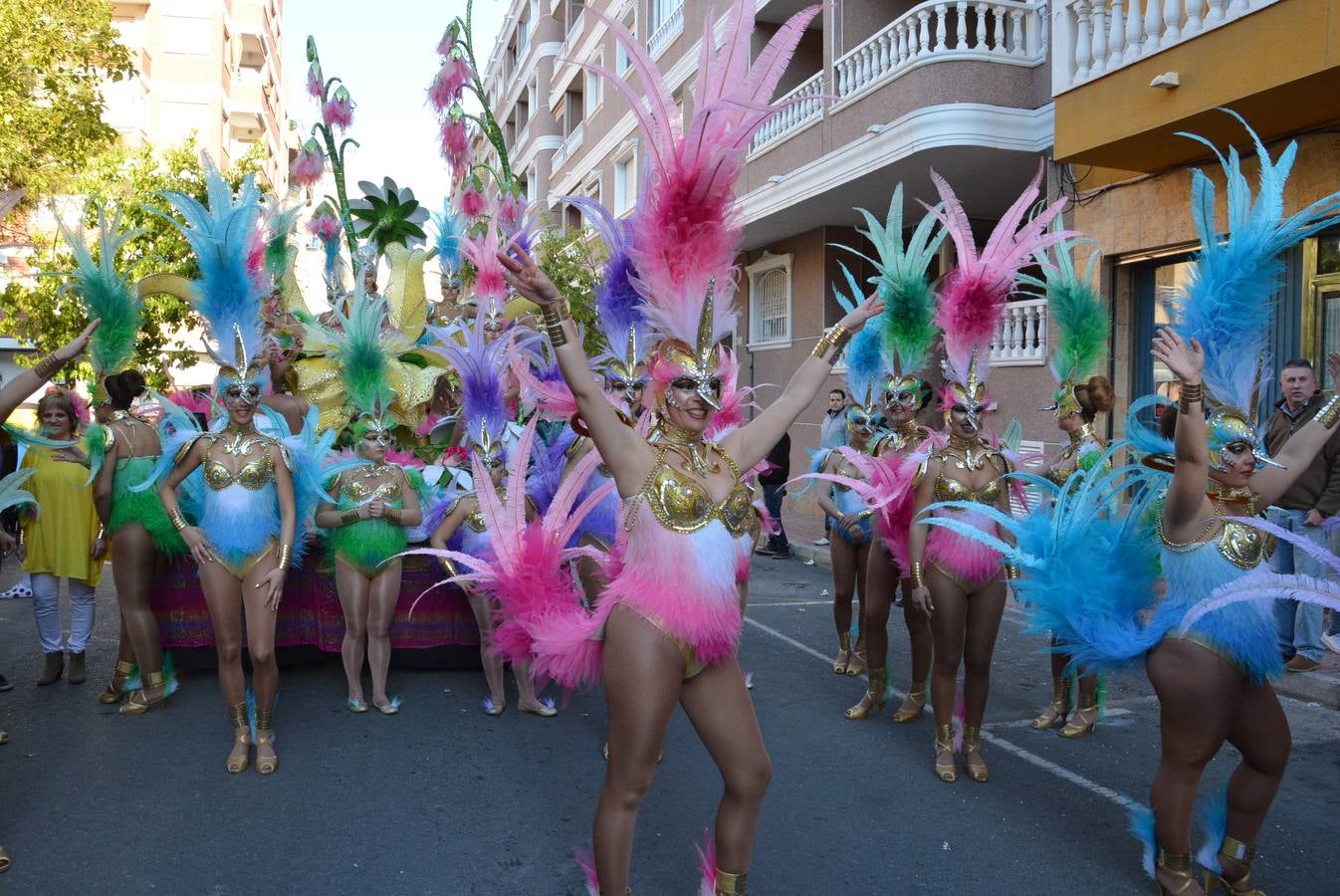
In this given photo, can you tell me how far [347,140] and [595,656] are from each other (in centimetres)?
749

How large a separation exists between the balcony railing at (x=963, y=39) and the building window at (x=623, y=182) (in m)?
13.2

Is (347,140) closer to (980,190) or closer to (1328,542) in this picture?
(980,190)

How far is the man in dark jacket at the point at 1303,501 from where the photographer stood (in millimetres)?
6148

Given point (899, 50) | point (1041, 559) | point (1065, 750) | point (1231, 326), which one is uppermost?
point (899, 50)

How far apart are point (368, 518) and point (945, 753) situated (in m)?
3.21

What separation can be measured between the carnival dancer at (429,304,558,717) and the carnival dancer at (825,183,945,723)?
1896 millimetres

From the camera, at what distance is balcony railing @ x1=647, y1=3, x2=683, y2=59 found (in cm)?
1995

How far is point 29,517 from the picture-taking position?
19.1ft

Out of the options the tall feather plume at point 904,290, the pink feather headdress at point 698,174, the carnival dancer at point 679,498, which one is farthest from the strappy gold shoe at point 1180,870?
the tall feather plume at point 904,290

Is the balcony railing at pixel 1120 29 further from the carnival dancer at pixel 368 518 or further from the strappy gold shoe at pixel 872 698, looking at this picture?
the carnival dancer at pixel 368 518

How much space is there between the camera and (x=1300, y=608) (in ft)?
21.4

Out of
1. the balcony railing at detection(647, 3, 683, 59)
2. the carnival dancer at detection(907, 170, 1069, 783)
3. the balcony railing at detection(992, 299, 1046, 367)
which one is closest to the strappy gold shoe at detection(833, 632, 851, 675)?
the carnival dancer at detection(907, 170, 1069, 783)

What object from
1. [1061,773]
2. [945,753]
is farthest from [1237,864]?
[945,753]

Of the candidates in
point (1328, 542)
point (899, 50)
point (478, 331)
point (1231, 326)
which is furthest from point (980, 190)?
point (1231, 326)
